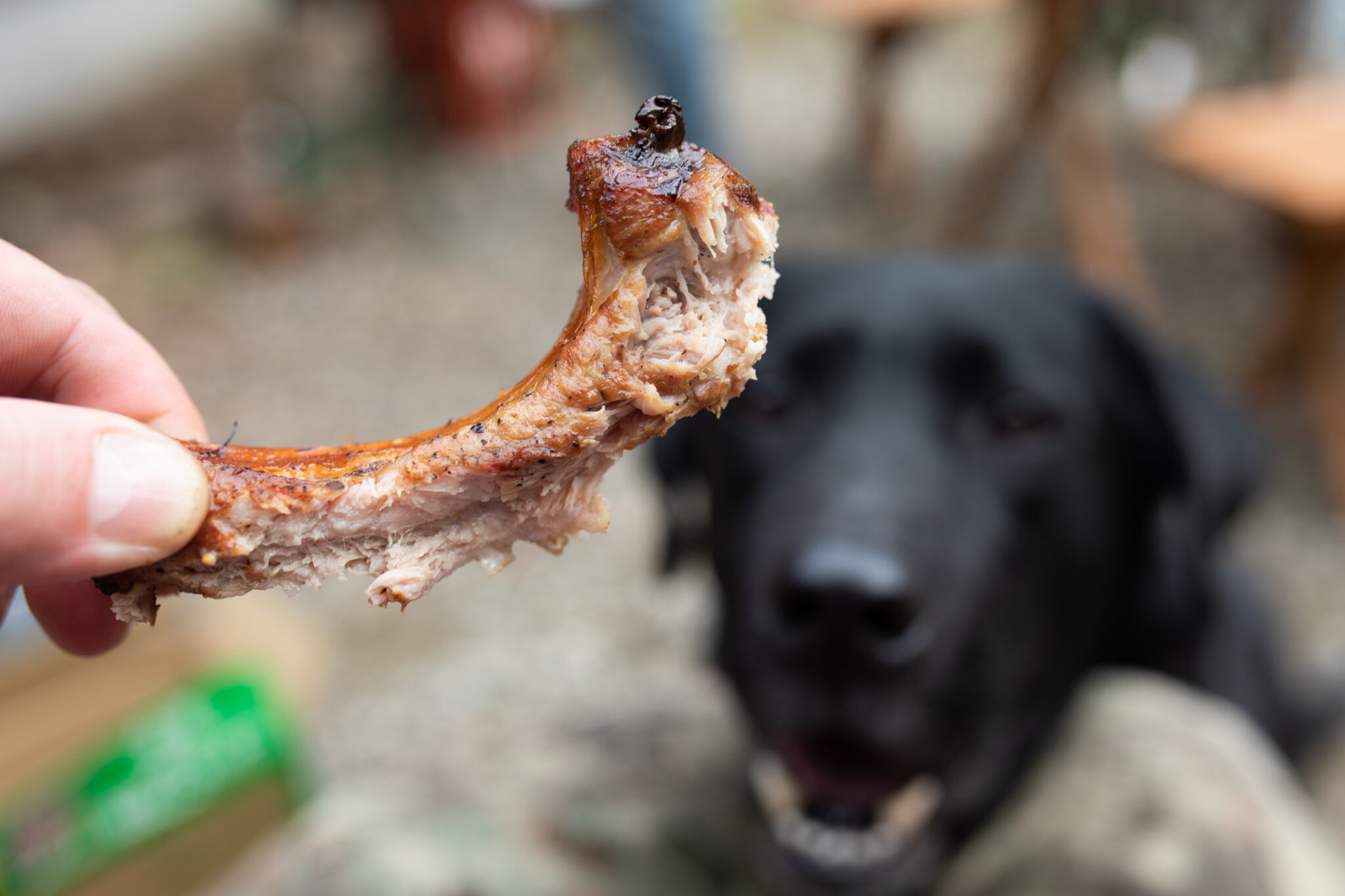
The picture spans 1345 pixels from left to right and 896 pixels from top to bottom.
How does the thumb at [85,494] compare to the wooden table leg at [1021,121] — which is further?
the wooden table leg at [1021,121]

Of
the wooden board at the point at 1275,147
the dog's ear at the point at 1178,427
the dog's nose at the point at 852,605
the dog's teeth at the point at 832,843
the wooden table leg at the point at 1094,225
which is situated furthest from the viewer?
the wooden table leg at the point at 1094,225

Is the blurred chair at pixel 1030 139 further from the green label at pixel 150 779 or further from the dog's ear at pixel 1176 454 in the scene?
the green label at pixel 150 779

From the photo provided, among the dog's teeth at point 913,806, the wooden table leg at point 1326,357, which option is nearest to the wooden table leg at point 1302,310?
the wooden table leg at point 1326,357

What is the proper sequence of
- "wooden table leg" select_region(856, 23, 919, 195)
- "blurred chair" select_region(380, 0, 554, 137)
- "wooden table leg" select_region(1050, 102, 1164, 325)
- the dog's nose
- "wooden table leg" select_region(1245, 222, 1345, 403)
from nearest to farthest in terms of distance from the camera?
the dog's nose → "wooden table leg" select_region(1245, 222, 1345, 403) → "wooden table leg" select_region(1050, 102, 1164, 325) → "wooden table leg" select_region(856, 23, 919, 195) → "blurred chair" select_region(380, 0, 554, 137)

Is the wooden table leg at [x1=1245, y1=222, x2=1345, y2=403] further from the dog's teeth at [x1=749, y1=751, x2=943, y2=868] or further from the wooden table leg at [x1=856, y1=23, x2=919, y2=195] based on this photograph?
the dog's teeth at [x1=749, y1=751, x2=943, y2=868]

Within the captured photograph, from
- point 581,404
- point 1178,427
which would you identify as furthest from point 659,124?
point 1178,427

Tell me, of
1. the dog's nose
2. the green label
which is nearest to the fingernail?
the dog's nose
